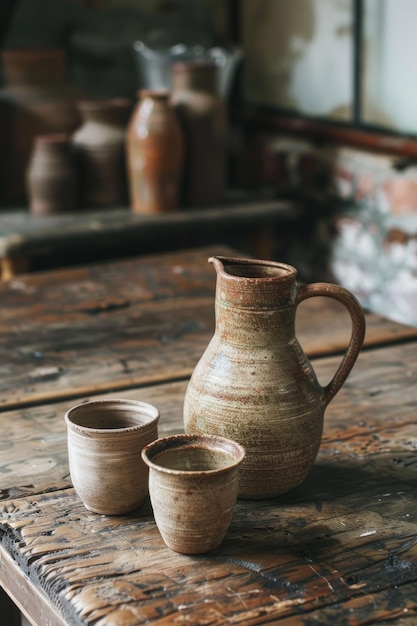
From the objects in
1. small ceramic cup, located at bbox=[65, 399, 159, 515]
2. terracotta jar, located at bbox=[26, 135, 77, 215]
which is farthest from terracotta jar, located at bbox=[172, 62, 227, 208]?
small ceramic cup, located at bbox=[65, 399, 159, 515]

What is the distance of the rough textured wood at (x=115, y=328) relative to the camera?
1.52m

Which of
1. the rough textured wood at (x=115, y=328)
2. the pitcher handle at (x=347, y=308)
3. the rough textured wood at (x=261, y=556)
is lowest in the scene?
the rough textured wood at (x=115, y=328)

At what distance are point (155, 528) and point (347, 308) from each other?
34 centimetres

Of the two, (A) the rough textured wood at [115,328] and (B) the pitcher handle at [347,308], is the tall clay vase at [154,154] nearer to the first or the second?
(A) the rough textured wood at [115,328]

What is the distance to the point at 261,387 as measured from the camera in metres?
1.05

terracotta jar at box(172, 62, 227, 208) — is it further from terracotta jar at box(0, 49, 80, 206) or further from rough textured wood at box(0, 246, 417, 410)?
rough textured wood at box(0, 246, 417, 410)

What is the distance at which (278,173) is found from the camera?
134 inches

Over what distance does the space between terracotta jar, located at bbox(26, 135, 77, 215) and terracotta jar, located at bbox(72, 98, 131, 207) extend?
70 mm

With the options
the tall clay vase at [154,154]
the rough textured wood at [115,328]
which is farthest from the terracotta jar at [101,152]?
the rough textured wood at [115,328]

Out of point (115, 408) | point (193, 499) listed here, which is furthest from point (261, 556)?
point (115, 408)

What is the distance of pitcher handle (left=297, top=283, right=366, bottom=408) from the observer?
1.10 metres

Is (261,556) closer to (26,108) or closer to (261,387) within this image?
(261,387)

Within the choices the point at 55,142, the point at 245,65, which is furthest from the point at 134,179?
the point at 245,65

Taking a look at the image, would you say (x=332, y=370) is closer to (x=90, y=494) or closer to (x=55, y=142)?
(x=90, y=494)
